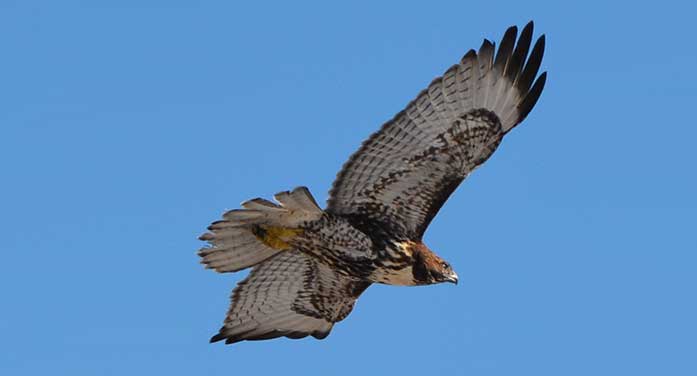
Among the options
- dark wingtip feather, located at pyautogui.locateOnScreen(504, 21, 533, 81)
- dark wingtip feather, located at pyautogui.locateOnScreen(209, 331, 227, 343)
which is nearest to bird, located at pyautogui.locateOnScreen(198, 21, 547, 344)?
dark wingtip feather, located at pyautogui.locateOnScreen(504, 21, 533, 81)

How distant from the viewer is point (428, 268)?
16.0m

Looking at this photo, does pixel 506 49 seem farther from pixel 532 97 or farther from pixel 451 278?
pixel 451 278

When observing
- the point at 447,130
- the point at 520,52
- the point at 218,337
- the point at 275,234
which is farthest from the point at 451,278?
the point at 218,337

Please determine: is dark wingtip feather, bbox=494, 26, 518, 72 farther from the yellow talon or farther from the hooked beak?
the yellow talon

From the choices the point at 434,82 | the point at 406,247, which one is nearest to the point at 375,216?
the point at 406,247

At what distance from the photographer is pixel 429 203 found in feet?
52.7

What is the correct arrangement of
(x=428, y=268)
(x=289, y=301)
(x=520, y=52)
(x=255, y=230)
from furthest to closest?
(x=289, y=301), (x=255, y=230), (x=428, y=268), (x=520, y=52)

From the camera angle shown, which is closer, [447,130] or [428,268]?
[447,130]

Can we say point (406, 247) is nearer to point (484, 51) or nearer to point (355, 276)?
point (355, 276)

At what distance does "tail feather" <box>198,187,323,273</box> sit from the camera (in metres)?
15.4

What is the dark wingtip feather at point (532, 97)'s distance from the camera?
51.4 ft

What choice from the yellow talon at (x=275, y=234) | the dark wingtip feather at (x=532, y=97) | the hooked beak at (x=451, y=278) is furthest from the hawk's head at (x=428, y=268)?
the dark wingtip feather at (x=532, y=97)

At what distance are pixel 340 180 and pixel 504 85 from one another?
1.74 m

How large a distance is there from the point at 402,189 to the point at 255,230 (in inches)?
56.4
